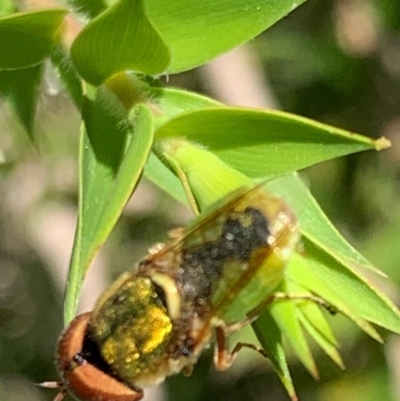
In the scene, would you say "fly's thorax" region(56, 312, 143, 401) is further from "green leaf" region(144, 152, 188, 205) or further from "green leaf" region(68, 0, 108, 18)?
"green leaf" region(68, 0, 108, 18)

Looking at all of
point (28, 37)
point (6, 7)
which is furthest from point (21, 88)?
point (28, 37)

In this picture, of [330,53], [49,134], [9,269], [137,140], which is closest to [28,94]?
[137,140]

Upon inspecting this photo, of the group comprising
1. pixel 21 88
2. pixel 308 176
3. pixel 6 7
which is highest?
pixel 6 7

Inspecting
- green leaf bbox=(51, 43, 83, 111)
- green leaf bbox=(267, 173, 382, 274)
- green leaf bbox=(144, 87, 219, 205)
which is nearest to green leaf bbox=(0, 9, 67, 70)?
green leaf bbox=(51, 43, 83, 111)

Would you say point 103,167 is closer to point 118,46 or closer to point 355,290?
point 118,46

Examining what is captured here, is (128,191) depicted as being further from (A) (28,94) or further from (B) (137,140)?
(A) (28,94)
